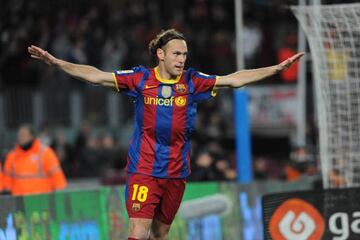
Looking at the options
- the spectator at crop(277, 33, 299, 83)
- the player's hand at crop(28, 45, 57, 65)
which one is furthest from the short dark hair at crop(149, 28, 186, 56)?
the spectator at crop(277, 33, 299, 83)

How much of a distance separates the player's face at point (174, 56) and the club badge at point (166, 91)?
0.43 ft

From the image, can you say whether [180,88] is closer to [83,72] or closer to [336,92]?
[83,72]

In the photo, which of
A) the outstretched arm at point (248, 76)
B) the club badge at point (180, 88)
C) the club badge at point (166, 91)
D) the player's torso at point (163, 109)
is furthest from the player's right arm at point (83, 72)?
the outstretched arm at point (248, 76)

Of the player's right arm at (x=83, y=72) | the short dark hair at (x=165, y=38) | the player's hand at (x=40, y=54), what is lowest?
the player's right arm at (x=83, y=72)

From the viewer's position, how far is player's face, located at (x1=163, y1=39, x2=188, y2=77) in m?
8.08

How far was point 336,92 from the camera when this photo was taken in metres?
12.1

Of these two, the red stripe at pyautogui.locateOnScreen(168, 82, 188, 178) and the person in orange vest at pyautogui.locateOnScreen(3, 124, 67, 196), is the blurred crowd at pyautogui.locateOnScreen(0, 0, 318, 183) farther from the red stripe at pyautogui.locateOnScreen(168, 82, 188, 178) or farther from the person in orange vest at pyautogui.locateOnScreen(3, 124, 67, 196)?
the red stripe at pyautogui.locateOnScreen(168, 82, 188, 178)

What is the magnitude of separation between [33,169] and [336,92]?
12.5 feet

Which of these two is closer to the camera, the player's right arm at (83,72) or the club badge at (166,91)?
the player's right arm at (83,72)

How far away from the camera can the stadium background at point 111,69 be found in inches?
693

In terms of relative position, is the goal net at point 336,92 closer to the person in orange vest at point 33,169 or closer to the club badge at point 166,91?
the person in orange vest at point 33,169

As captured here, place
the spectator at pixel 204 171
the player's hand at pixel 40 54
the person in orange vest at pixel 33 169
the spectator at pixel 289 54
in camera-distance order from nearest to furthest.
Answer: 1. the player's hand at pixel 40 54
2. the person in orange vest at pixel 33 169
3. the spectator at pixel 204 171
4. the spectator at pixel 289 54

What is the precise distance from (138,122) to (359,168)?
15.6ft

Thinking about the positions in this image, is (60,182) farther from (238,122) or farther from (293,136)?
(293,136)
